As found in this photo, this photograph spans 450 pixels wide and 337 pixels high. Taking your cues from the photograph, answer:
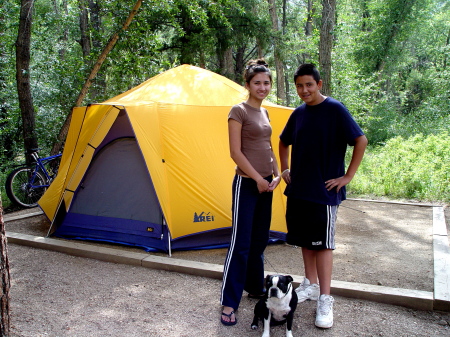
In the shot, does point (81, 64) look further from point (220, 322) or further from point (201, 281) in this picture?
point (220, 322)

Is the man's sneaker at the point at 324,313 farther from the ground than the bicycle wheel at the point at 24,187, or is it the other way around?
the bicycle wheel at the point at 24,187

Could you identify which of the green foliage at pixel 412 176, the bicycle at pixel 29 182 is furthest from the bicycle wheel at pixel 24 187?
the green foliage at pixel 412 176

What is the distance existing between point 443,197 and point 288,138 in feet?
17.9

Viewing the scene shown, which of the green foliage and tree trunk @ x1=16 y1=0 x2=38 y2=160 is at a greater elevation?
tree trunk @ x1=16 y1=0 x2=38 y2=160

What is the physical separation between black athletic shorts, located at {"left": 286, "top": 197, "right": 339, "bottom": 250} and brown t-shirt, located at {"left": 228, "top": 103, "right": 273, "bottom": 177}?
36 cm

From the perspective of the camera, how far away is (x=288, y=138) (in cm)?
314

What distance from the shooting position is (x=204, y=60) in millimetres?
13727

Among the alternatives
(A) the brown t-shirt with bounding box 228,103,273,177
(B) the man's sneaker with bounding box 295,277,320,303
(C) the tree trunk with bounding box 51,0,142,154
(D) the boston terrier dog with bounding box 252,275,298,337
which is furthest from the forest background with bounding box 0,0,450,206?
(D) the boston terrier dog with bounding box 252,275,298,337

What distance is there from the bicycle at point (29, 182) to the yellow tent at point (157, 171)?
1719mm

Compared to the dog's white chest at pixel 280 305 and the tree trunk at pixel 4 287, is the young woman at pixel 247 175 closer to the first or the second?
the dog's white chest at pixel 280 305

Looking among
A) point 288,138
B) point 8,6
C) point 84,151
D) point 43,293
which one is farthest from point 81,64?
point 288,138

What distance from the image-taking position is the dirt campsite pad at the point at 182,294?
2.88 meters

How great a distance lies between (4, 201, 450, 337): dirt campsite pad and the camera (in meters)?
2.88

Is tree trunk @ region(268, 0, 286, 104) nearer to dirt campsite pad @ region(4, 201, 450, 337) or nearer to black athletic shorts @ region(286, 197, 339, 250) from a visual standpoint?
dirt campsite pad @ region(4, 201, 450, 337)
